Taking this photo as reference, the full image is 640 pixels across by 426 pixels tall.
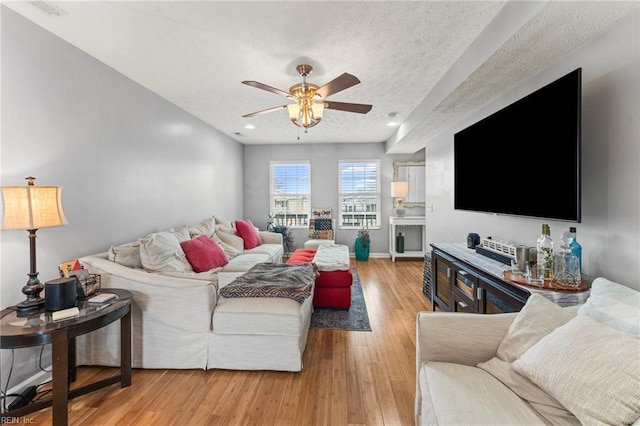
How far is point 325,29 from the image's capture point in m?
2.00

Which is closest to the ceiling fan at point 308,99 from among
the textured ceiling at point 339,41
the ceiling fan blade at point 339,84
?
the ceiling fan blade at point 339,84

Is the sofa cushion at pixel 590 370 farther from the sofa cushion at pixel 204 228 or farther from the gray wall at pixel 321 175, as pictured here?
the gray wall at pixel 321 175

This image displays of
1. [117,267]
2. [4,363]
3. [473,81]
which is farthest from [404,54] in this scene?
[4,363]

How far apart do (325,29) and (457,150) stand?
1915 millimetres

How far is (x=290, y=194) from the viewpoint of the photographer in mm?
6430

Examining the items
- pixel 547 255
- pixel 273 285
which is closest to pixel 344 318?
pixel 273 285

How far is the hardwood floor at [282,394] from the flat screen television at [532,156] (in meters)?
1.47

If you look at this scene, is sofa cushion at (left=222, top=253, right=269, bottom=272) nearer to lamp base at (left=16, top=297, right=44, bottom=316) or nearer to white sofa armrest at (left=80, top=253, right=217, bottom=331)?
white sofa armrest at (left=80, top=253, right=217, bottom=331)

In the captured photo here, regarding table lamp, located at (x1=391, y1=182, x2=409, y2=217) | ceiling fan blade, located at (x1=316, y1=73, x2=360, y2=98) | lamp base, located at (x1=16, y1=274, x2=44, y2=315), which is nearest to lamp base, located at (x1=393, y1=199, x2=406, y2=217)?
table lamp, located at (x1=391, y1=182, x2=409, y2=217)

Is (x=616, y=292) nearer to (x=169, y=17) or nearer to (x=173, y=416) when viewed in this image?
(x=173, y=416)

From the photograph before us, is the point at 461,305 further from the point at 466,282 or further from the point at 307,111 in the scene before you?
the point at 307,111

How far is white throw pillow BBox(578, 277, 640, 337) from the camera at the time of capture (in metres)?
1.14

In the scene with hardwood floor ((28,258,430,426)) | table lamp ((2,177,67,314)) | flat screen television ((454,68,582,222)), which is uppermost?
flat screen television ((454,68,582,222))

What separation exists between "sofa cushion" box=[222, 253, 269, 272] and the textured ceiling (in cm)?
208
